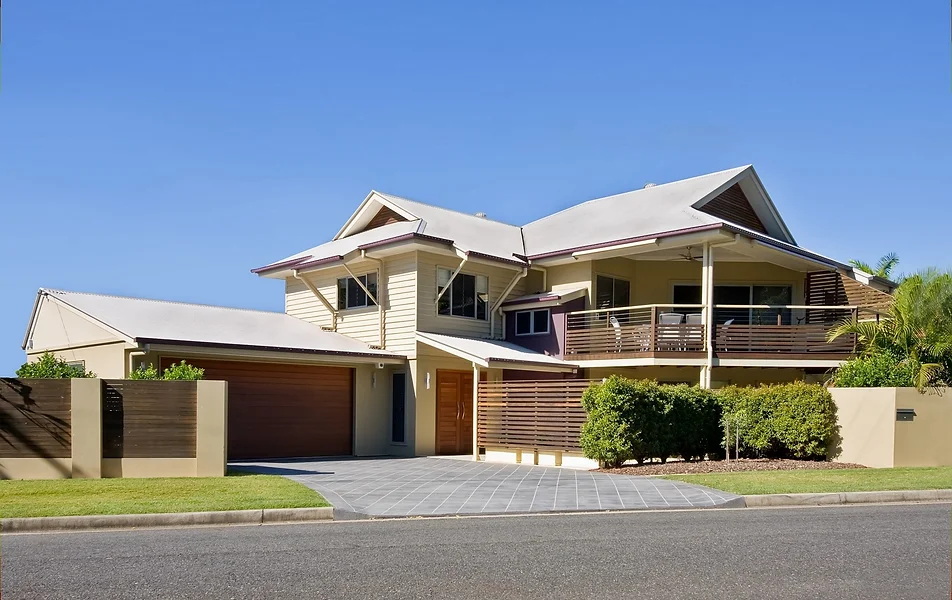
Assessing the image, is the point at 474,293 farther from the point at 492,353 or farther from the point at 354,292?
the point at 354,292

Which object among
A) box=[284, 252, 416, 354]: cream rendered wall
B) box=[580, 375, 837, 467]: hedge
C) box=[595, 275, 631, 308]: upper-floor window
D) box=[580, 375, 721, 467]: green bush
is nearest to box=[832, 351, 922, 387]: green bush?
box=[580, 375, 837, 467]: hedge

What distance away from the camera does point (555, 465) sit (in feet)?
70.5

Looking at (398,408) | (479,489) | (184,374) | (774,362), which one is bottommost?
(479,489)

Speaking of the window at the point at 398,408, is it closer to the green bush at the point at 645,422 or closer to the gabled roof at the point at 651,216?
the gabled roof at the point at 651,216

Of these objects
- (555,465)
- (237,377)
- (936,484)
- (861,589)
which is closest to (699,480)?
(936,484)

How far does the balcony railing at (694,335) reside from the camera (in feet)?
78.6

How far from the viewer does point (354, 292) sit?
28031 millimetres

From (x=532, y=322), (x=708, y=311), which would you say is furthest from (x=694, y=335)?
(x=532, y=322)

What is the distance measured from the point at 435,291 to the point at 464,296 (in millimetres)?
1221

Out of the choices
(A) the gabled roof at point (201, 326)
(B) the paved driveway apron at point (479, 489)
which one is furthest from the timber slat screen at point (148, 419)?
(A) the gabled roof at point (201, 326)

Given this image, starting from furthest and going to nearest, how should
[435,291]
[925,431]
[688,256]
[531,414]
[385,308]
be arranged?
[688,256]
[385,308]
[435,291]
[531,414]
[925,431]

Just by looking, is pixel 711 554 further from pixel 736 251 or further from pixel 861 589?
pixel 736 251

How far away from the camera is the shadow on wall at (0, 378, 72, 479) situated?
1611 centimetres

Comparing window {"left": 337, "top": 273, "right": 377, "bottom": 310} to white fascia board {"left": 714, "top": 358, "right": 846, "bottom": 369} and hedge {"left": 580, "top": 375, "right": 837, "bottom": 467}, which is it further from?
white fascia board {"left": 714, "top": 358, "right": 846, "bottom": 369}
